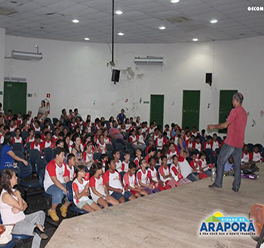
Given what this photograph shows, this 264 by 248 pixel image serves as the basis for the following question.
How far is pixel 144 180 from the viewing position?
263 inches

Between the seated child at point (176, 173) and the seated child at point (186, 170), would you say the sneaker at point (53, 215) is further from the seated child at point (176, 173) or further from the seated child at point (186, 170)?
the seated child at point (186, 170)

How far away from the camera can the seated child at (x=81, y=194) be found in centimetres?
512

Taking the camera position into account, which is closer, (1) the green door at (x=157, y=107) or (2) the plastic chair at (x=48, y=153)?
(2) the plastic chair at (x=48, y=153)

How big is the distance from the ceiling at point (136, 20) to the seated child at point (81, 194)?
5491mm

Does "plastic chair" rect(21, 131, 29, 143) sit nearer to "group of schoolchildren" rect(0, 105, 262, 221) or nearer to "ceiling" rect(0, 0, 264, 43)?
"group of schoolchildren" rect(0, 105, 262, 221)

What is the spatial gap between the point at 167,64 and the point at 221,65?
2.67 meters

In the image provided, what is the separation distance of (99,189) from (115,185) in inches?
18.2

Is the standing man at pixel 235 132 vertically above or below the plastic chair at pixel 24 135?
above

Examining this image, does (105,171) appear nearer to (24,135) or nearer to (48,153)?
(48,153)

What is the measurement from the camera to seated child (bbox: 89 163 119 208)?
5.45 meters

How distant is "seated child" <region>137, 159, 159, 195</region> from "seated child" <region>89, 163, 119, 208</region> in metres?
1.08

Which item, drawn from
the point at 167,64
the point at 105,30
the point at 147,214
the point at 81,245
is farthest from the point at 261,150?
the point at 81,245
